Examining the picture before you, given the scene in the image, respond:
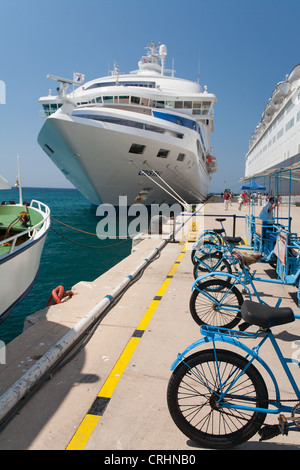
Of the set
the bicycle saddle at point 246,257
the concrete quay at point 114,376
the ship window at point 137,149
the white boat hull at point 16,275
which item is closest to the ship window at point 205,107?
the ship window at point 137,149

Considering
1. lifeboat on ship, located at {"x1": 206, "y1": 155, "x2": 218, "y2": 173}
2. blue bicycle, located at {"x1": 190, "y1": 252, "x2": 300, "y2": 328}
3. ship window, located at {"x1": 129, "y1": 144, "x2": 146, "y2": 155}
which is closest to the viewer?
blue bicycle, located at {"x1": 190, "y1": 252, "x2": 300, "y2": 328}

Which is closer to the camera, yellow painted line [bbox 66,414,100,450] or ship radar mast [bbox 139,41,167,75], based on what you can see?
yellow painted line [bbox 66,414,100,450]

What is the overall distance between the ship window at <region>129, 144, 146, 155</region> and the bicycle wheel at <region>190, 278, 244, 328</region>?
58.4 ft

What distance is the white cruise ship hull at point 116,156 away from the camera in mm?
19172

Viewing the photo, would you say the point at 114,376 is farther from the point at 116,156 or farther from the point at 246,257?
the point at 116,156

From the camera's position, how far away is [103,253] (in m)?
14.7

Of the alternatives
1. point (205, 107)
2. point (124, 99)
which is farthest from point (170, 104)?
point (124, 99)

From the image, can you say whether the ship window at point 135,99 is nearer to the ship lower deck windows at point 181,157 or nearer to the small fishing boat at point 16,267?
the ship lower deck windows at point 181,157

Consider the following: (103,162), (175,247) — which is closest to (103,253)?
(175,247)

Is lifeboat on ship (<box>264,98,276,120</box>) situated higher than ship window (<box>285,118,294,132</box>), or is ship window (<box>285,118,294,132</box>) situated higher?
lifeboat on ship (<box>264,98,276,120</box>)

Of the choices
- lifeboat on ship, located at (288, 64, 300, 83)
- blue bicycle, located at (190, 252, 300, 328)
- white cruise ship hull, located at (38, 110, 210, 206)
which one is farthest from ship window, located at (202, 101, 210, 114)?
blue bicycle, located at (190, 252, 300, 328)

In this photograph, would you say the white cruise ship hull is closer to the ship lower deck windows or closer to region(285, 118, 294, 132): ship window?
the ship lower deck windows

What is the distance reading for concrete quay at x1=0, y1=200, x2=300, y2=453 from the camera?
7.83ft
